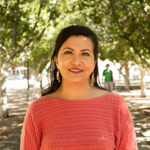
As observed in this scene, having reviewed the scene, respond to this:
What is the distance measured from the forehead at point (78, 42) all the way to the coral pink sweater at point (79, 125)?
0.43m

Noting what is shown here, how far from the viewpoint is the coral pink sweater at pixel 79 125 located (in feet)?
5.72

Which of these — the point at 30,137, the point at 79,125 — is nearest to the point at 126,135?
the point at 79,125

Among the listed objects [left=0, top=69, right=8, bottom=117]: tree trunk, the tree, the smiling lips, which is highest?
the tree

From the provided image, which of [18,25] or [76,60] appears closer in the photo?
[76,60]

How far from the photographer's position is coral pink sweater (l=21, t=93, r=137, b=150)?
1.74 metres

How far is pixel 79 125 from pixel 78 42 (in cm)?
62

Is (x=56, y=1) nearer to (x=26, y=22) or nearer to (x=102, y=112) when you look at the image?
(x=26, y=22)

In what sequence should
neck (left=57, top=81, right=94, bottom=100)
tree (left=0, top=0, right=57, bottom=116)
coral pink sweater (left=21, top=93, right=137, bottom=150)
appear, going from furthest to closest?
1. tree (left=0, top=0, right=57, bottom=116)
2. neck (left=57, top=81, right=94, bottom=100)
3. coral pink sweater (left=21, top=93, right=137, bottom=150)

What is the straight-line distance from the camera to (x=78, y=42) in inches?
73.0

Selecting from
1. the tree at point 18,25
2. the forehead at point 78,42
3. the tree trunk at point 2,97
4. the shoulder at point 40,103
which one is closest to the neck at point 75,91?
the shoulder at point 40,103

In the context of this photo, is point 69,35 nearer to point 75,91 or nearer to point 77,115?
point 75,91

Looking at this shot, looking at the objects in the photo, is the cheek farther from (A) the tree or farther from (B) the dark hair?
(A) the tree

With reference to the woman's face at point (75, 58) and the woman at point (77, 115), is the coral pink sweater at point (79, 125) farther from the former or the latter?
the woman's face at point (75, 58)

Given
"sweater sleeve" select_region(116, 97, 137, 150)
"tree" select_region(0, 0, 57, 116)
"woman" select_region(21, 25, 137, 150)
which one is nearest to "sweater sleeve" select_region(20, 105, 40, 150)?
"woman" select_region(21, 25, 137, 150)
